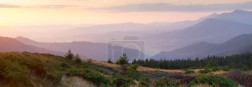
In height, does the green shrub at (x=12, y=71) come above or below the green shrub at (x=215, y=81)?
above

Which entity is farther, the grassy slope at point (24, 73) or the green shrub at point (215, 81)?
the green shrub at point (215, 81)

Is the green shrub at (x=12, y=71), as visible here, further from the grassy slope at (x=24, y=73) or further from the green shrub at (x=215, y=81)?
the green shrub at (x=215, y=81)

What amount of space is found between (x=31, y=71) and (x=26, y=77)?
115 cm

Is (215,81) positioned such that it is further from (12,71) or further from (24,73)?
(12,71)

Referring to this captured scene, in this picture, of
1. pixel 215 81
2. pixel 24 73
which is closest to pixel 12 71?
pixel 24 73

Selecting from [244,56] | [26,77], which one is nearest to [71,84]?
[26,77]

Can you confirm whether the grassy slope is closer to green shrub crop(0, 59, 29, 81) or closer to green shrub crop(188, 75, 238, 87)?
green shrub crop(0, 59, 29, 81)

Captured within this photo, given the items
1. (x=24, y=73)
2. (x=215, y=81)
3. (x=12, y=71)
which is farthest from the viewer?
(x=215, y=81)

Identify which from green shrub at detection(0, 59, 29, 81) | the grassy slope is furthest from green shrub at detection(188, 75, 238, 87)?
green shrub at detection(0, 59, 29, 81)

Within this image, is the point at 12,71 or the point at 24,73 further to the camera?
the point at 24,73

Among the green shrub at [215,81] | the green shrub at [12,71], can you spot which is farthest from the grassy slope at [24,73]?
the green shrub at [215,81]

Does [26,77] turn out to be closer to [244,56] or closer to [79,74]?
[79,74]

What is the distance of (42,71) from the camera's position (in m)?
12.8

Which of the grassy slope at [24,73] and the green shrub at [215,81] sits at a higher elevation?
the grassy slope at [24,73]
